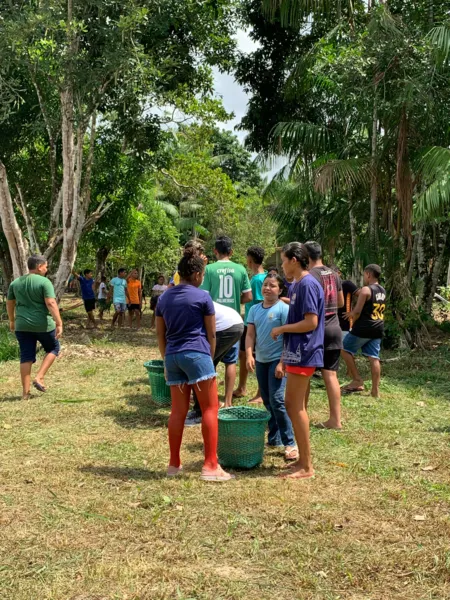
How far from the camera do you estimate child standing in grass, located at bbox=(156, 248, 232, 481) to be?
16.5 ft

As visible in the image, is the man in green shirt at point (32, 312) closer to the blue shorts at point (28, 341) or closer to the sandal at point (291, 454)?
the blue shorts at point (28, 341)

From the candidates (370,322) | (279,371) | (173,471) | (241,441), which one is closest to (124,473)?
(173,471)

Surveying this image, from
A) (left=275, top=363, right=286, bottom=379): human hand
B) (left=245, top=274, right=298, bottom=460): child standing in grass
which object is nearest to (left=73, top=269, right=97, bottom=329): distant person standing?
(left=245, top=274, right=298, bottom=460): child standing in grass

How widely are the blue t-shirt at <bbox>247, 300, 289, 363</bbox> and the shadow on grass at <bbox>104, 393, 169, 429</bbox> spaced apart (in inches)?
67.4

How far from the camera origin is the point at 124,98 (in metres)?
14.7

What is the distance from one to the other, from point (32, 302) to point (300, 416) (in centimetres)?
429

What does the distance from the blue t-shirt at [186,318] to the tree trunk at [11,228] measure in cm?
1043

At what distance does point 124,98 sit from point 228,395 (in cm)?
969

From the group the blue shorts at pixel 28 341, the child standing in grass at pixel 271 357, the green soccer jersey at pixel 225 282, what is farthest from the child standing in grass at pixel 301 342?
the blue shorts at pixel 28 341

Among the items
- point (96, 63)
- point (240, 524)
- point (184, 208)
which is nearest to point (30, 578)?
point (240, 524)

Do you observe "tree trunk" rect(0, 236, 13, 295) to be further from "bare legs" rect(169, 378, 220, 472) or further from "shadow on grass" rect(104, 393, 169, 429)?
"bare legs" rect(169, 378, 220, 472)

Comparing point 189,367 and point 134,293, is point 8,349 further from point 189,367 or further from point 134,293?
point 189,367

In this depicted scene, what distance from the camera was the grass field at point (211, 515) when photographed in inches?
138

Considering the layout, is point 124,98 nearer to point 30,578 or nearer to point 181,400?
point 181,400
